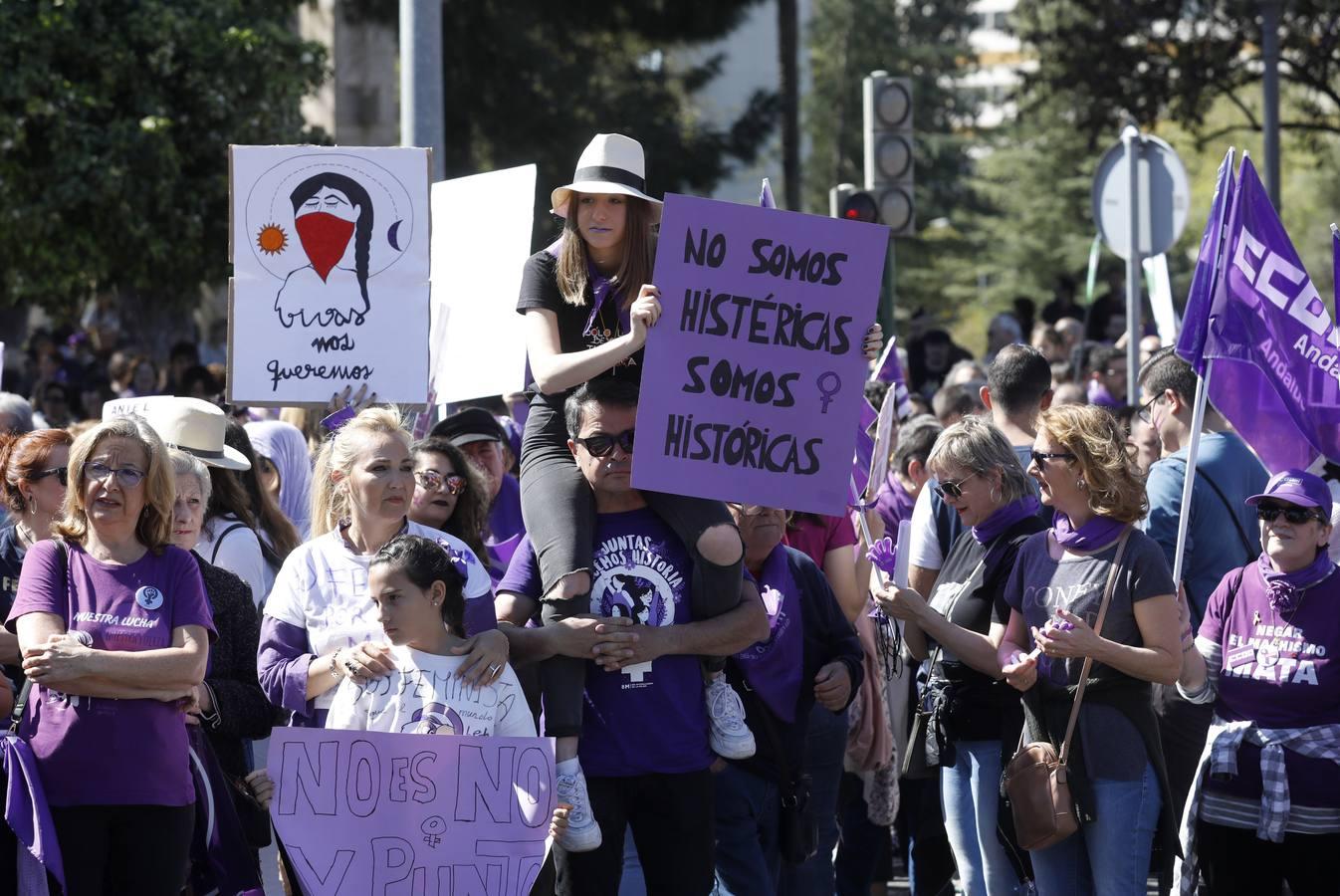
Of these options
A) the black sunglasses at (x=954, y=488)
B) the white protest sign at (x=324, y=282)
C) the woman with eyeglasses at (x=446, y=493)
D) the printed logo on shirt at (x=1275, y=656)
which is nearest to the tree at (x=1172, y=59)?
the white protest sign at (x=324, y=282)

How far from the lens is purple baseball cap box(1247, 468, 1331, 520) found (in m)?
5.84

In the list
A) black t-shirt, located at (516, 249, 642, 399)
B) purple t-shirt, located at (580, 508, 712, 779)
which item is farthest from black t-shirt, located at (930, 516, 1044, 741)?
black t-shirt, located at (516, 249, 642, 399)

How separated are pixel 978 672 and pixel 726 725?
1178 millimetres

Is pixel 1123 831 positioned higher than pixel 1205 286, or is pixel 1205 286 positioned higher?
pixel 1205 286

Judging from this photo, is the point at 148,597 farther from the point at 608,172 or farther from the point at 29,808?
the point at 608,172

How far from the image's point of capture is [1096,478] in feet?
18.6

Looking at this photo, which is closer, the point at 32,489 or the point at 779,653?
the point at 32,489

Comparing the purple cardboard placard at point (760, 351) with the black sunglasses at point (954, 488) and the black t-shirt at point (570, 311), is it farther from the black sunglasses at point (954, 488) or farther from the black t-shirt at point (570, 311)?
the black sunglasses at point (954, 488)

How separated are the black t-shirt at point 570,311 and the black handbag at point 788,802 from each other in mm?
1289

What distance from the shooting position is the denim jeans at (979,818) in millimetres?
6082

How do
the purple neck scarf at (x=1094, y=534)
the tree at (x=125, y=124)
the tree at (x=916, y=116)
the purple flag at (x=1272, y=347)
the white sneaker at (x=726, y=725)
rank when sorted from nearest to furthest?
the white sneaker at (x=726, y=725) < the purple neck scarf at (x=1094, y=534) < the purple flag at (x=1272, y=347) < the tree at (x=125, y=124) < the tree at (x=916, y=116)

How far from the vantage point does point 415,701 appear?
487 centimetres

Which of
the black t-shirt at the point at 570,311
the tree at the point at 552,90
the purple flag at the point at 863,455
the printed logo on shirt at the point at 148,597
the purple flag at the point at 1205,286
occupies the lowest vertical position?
the printed logo on shirt at the point at 148,597

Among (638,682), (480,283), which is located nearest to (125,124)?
(480,283)
